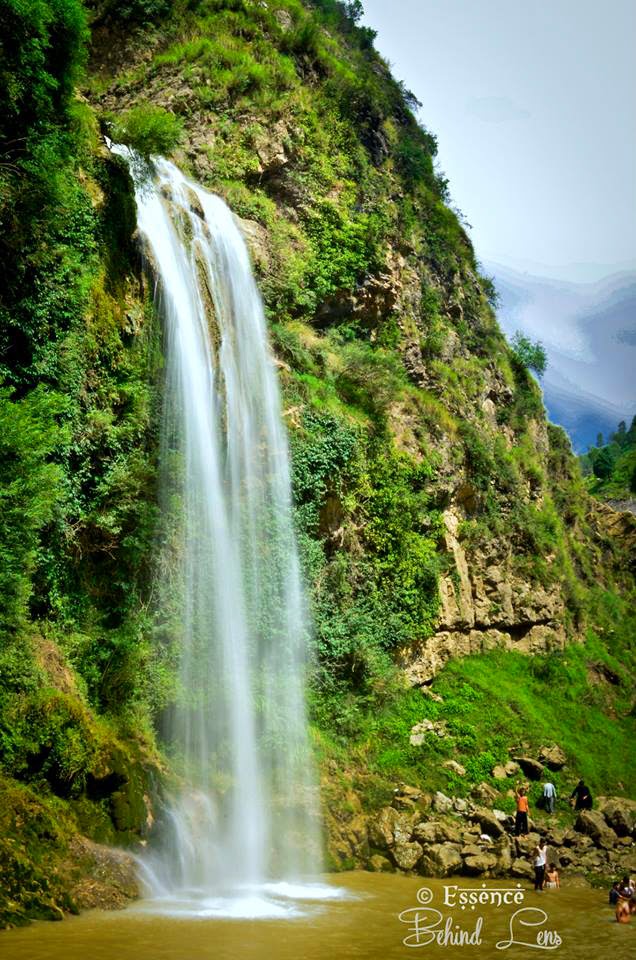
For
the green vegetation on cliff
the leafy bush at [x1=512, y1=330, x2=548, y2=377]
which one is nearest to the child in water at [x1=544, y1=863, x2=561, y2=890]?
the leafy bush at [x1=512, y1=330, x2=548, y2=377]

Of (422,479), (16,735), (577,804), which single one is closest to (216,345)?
(422,479)

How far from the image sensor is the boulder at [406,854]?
1366 cm

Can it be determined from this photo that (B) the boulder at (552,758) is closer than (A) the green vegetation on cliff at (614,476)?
Yes

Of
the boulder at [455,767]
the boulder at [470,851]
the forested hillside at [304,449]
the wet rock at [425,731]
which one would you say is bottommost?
the boulder at [470,851]

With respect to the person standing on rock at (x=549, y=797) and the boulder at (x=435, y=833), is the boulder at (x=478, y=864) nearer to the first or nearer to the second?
the boulder at (x=435, y=833)

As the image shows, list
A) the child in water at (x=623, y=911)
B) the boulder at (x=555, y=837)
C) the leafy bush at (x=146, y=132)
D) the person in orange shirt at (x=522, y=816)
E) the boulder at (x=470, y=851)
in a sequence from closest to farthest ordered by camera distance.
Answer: the child in water at (x=623, y=911) → the boulder at (x=470, y=851) → the leafy bush at (x=146, y=132) → the boulder at (x=555, y=837) → the person in orange shirt at (x=522, y=816)

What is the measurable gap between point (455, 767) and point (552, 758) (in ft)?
11.1

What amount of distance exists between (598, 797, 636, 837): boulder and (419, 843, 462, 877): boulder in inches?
208

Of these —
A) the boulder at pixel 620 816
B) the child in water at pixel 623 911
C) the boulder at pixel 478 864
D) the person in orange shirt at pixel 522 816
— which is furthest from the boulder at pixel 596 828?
the child in water at pixel 623 911

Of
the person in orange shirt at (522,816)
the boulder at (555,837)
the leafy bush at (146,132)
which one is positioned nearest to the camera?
the leafy bush at (146,132)

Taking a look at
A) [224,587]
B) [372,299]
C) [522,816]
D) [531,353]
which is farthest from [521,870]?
[531,353]

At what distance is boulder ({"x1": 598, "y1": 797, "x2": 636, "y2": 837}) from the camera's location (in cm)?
1656

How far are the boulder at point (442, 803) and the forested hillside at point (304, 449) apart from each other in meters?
0.45

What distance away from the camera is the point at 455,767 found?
1706cm
